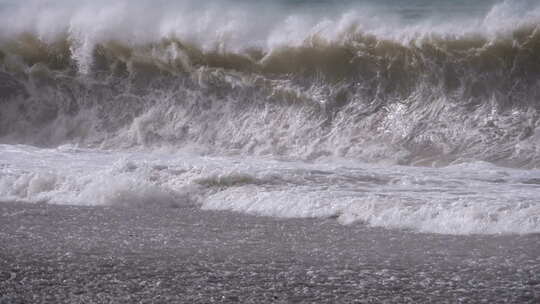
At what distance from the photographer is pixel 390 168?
671 cm

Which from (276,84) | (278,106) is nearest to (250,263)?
(278,106)

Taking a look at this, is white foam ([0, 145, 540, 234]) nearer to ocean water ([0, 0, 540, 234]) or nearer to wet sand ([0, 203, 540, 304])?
ocean water ([0, 0, 540, 234])

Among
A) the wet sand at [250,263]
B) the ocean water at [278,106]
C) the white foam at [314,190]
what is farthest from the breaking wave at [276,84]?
the wet sand at [250,263]

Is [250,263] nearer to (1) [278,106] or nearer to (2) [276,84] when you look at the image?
(1) [278,106]

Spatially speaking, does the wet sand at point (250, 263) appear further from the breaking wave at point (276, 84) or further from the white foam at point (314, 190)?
the breaking wave at point (276, 84)

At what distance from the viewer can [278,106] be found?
28.7 ft

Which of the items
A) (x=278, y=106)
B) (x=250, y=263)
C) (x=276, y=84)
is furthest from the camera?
(x=276, y=84)

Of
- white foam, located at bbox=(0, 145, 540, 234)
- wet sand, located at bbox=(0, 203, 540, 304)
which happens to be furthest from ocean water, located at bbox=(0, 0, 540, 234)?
wet sand, located at bbox=(0, 203, 540, 304)

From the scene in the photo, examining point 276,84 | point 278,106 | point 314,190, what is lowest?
point 314,190

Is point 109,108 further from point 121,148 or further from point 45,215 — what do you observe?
point 45,215

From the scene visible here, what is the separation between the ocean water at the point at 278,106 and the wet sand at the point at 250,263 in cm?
52

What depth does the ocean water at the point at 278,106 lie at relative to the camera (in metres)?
5.70

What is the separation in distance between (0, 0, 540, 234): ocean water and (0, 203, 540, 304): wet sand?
525mm

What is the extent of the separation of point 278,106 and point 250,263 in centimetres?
512
